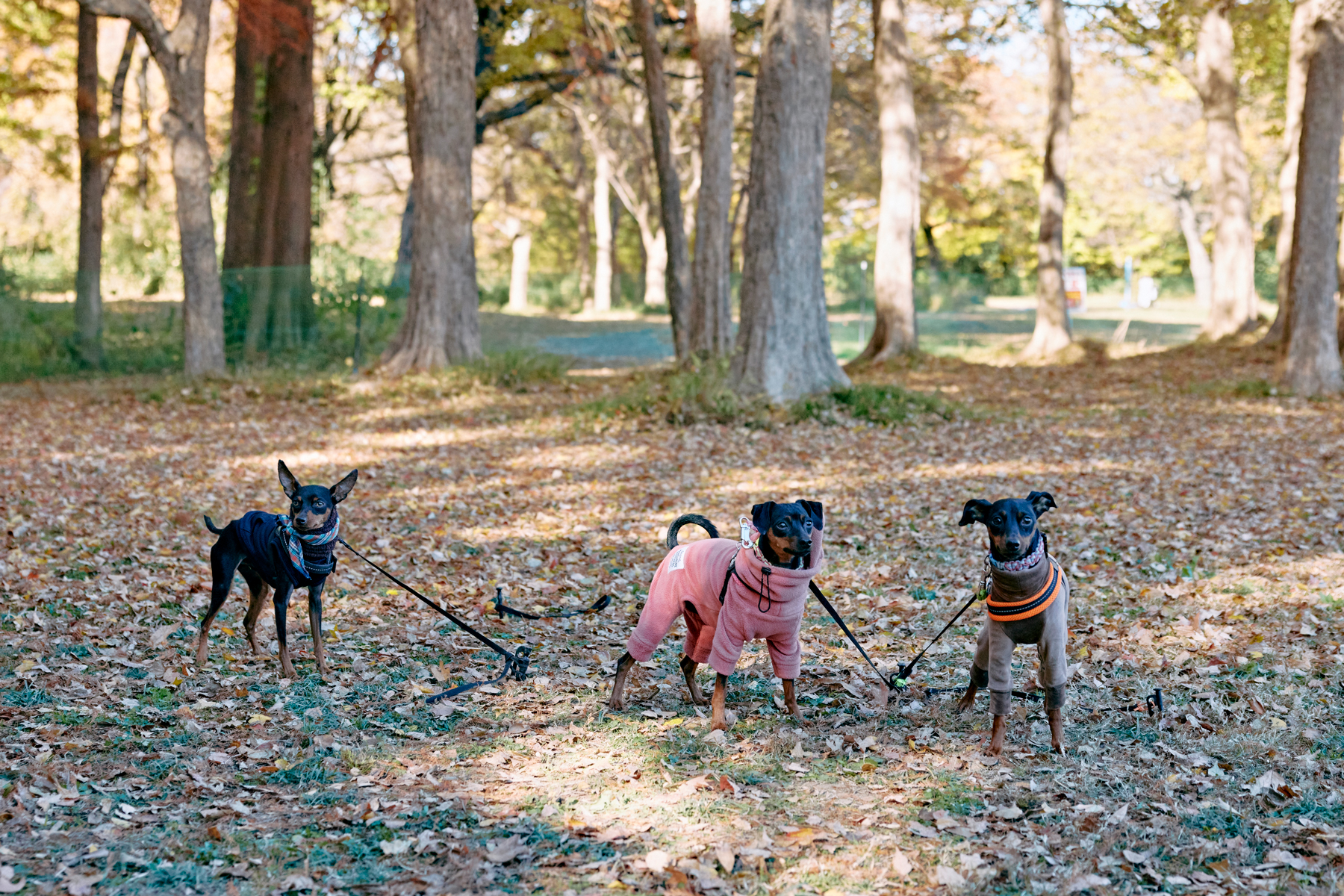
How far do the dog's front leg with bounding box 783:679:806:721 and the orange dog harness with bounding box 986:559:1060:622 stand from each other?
930 mm

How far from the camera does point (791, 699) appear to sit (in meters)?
5.00

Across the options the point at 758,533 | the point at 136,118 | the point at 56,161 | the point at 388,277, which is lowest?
the point at 758,533

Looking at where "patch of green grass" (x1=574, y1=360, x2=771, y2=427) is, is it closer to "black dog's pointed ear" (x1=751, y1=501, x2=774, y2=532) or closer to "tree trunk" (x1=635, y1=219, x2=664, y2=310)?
"black dog's pointed ear" (x1=751, y1=501, x2=774, y2=532)

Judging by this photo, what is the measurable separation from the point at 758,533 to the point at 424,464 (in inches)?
313

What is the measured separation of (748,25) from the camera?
24750 mm

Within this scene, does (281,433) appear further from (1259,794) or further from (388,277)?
(1259,794)

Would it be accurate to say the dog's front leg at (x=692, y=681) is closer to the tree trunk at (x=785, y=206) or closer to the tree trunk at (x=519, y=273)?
the tree trunk at (x=785, y=206)

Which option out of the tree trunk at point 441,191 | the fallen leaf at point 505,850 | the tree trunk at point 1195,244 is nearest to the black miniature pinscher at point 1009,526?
the fallen leaf at point 505,850

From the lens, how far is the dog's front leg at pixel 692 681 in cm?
527

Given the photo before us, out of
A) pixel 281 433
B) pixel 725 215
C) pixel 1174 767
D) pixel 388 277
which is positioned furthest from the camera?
pixel 388 277

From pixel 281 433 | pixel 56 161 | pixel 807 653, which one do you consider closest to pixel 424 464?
pixel 281 433

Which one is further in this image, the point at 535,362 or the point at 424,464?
the point at 535,362

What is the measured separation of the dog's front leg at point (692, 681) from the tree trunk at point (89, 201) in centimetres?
1865

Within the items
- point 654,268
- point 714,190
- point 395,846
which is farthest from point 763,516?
point 654,268
